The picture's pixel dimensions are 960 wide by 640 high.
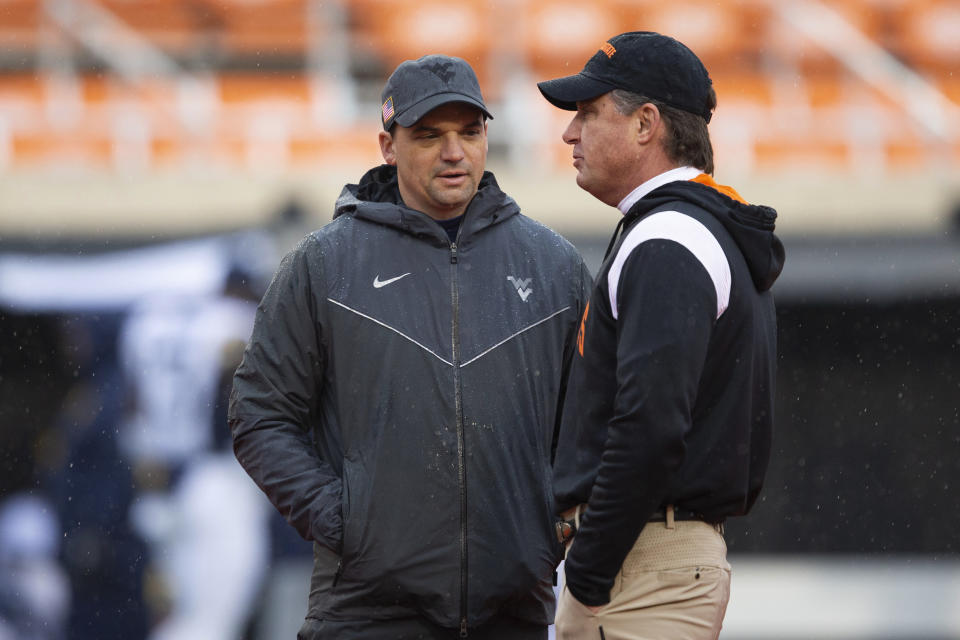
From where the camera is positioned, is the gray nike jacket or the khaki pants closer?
the khaki pants

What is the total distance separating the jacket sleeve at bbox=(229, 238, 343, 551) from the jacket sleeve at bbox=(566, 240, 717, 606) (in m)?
0.67

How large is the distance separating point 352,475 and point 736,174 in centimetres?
497

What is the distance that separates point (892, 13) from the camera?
10469 mm

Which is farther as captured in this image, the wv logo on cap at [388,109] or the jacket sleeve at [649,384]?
the wv logo on cap at [388,109]

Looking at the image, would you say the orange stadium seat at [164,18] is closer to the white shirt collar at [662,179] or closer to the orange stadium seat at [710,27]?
the orange stadium seat at [710,27]

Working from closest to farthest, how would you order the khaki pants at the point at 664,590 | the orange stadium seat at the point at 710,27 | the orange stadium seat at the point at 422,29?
the khaki pants at the point at 664,590, the orange stadium seat at the point at 422,29, the orange stadium seat at the point at 710,27

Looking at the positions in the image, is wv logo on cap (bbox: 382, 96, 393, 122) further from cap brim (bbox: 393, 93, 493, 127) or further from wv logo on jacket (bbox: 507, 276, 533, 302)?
wv logo on jacket (bbox: 507, 276, 533, 302)

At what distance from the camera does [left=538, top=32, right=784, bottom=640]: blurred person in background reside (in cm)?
214

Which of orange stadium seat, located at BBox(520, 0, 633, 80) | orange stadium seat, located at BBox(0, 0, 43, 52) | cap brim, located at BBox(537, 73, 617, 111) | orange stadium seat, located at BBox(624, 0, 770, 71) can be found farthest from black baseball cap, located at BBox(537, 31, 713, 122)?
orange stadium seat, located at BBox(0, 0, 43, 52)

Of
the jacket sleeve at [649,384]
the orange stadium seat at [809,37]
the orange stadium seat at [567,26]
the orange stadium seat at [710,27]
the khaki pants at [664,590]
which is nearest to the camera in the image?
the jacket sleeve at [649,384]

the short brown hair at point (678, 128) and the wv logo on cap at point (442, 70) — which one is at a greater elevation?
the wv logo on cap at point (442, 70)

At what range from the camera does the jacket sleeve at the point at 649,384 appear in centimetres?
212

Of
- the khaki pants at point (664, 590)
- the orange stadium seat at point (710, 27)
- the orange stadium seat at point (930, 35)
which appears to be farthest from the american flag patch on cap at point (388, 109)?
the orange stadium seat at point (930, 35)

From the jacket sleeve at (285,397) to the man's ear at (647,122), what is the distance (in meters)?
0.76
